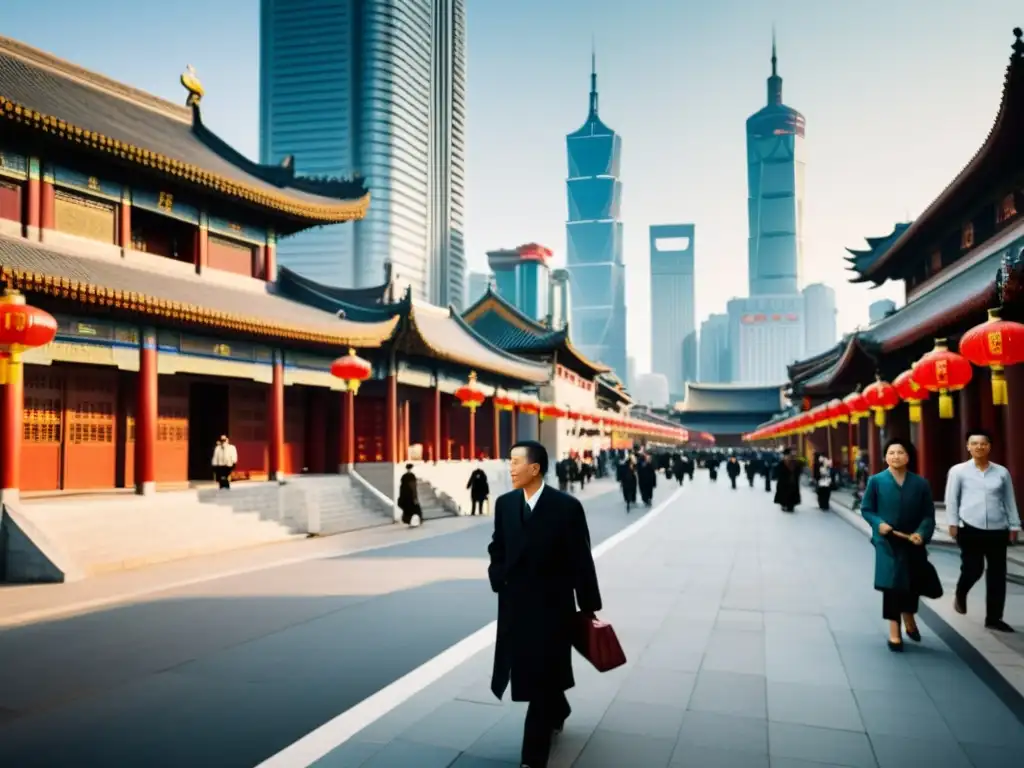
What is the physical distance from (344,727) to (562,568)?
1783mm

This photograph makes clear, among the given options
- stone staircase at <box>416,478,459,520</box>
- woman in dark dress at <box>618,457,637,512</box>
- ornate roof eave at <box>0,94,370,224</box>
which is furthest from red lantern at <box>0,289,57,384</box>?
woman in dark dress at <box>618,457,637,512</box>

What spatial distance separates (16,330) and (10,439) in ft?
7.43

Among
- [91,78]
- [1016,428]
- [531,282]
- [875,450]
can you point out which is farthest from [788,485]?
[531,282]

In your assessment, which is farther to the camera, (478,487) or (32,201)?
(478,487)

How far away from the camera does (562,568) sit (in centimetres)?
392

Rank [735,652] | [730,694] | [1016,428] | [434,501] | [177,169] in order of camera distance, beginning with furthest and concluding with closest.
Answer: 1. [434,501]
2. [177,169]
3. [1016,428]
4. [735,652]
5. [730,694]

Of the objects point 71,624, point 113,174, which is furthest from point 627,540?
point 113,174

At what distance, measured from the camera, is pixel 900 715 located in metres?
4.64

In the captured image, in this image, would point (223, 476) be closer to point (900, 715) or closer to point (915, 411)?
point (915, 411)

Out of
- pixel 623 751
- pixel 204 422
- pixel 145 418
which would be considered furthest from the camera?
pixel 204 422

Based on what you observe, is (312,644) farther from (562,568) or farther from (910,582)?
(910,582)

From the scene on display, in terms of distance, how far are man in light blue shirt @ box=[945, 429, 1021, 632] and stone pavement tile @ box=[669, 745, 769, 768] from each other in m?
3.03

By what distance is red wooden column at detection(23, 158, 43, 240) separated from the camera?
12922 millimetres

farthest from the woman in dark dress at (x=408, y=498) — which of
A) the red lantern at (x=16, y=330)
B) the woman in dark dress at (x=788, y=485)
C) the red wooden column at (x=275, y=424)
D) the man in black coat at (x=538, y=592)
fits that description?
the man in black coat at (x=538, y=592)
